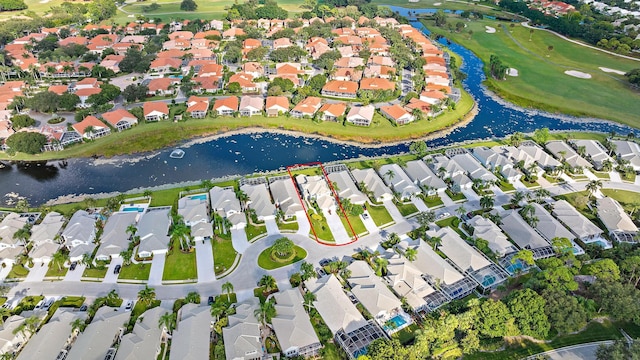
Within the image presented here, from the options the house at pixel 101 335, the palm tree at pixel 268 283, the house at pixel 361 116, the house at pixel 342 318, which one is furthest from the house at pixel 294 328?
the house at pixel 361 116

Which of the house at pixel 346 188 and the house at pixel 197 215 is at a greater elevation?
the house at pixel 346 188

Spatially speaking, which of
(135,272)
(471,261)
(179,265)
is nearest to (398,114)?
(471,261)

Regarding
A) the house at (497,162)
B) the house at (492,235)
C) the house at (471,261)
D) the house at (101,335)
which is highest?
the house at (497,162)

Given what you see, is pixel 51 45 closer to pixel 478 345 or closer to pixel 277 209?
pixel 277 209

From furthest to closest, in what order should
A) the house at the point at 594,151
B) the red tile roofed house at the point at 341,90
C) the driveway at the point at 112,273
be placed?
the red tile roofed house at the point at 341,90
the house at the point at 594,151
the driveway at the point at 112,273

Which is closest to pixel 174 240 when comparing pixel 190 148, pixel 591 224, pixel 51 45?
pixel 190 148

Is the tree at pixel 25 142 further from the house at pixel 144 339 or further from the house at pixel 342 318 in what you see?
the house at pixel 342 318

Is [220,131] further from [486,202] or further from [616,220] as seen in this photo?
[616,220]

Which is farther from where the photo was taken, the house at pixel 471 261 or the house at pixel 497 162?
the house at pixel 497 162
